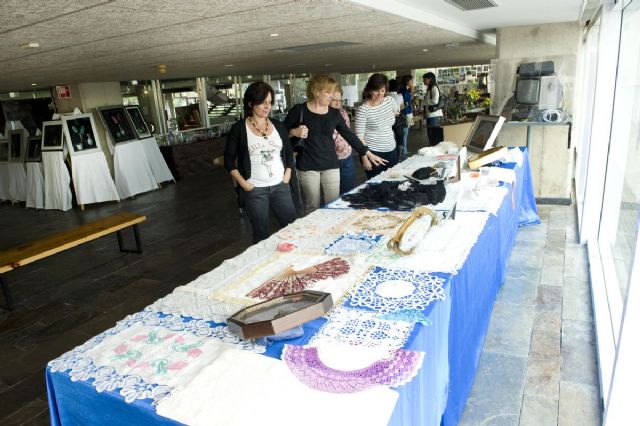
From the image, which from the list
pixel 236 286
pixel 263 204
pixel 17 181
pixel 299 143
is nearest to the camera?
pixel 236 286

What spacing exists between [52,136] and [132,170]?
4.33 feet

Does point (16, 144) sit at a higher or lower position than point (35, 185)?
higher

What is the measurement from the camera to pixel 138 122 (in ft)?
27.2

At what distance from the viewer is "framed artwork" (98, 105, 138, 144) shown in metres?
7.69

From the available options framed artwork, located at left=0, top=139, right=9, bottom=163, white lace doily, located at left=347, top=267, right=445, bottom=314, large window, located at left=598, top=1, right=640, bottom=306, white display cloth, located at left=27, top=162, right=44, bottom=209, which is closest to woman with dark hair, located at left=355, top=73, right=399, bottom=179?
large window, located at left=598, top=1, right=640, bottom=306

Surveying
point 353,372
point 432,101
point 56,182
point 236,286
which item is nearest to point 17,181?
point 56,182

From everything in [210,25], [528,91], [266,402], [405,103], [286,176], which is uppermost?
[210,25]

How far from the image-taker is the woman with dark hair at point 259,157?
2.91 metres

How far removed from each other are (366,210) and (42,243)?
2.94 m

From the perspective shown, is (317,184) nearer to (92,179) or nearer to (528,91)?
(528,91)

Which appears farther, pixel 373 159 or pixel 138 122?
pixel 138 122

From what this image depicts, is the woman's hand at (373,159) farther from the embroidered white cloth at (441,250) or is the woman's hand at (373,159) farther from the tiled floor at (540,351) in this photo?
the embroidered white cloth at (441,250)

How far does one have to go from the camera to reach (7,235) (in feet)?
20.1

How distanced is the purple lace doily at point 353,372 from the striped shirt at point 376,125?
3164 mm
